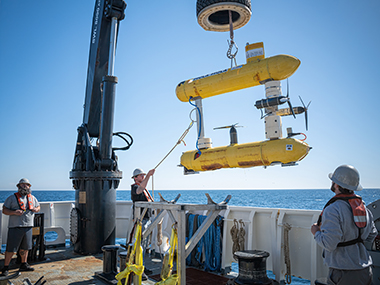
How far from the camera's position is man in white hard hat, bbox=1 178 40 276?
20.1ft

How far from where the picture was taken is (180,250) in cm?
373

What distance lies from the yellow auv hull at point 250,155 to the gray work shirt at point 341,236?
295 cm

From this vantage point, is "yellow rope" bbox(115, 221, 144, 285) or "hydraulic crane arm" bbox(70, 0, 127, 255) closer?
"yellow rope" bbox(115, 221, 144, 285)

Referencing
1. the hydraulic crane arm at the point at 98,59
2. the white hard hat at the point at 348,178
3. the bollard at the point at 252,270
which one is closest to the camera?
the white hard hat at the point at 348,178

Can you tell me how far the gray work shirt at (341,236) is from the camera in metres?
2.89

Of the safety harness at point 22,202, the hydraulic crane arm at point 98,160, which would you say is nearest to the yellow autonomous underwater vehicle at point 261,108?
the hydraulic crane arm at point 98,160

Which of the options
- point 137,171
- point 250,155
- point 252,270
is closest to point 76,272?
point 137,171

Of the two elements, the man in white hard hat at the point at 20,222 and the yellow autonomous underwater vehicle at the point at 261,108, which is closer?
the yellow autonomous underwater vehicle at the point at 261,108

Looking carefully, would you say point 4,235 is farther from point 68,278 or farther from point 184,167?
point 184,167

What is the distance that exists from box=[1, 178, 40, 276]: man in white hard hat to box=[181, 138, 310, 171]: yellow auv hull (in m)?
3.52

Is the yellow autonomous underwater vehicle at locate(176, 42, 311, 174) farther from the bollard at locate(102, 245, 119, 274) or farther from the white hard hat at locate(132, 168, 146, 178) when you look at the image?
the bollard at locate(102, 245, 119, 274)

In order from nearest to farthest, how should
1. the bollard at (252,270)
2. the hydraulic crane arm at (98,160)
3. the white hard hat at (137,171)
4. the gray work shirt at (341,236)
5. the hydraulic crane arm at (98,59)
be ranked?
the gray work shirt at (341,236) → the bollard at (252,270) → the white hard hat at (137,171) → the hydraulic crane arm at (98,160) → the hydraulic crane arm at (98,59)

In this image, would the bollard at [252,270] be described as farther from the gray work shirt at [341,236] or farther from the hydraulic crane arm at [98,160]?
the hydraulic crane arm at [98,160]

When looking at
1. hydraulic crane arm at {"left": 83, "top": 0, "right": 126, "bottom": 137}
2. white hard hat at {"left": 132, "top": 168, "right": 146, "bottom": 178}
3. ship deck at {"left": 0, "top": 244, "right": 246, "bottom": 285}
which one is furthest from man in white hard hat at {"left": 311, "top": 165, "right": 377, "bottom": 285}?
hydraulic crane arm at {"left": 83, "top": 0, "right": 126, "bottom": 137}
